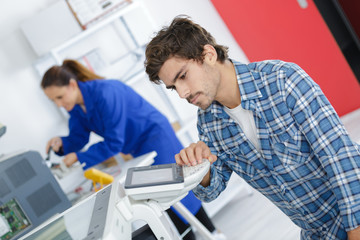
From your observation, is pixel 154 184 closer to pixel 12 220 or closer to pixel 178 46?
pixel 178 46

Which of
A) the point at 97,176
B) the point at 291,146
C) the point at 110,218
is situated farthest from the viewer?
the point at 97,176

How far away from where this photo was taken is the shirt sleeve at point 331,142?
0.93 meters

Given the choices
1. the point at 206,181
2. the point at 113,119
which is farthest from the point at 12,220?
the point at 206,181

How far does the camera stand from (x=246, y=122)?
1170mm

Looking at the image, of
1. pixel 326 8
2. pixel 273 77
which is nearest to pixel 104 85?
pixel 273 77

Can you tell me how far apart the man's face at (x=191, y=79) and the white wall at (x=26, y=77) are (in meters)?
2.24

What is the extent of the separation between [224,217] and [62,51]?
1881 mm

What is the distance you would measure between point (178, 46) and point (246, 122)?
0.30m

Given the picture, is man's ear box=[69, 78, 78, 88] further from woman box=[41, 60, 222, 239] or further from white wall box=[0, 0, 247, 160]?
white wall box=[0, 0, 247, 160]

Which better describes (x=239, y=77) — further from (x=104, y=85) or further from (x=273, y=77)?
(x=104, y=85)

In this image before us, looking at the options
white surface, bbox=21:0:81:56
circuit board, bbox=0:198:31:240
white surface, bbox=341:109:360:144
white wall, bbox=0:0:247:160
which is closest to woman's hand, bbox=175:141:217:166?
circuit board, bbox=0:198:31:240

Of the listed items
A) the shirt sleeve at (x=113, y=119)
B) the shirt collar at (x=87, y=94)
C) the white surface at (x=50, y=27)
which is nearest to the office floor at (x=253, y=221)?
the shirt sleeve at (x=113, y=119)

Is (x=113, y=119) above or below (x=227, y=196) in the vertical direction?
above

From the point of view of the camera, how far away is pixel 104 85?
221 cm
